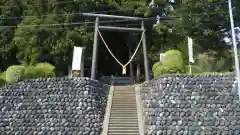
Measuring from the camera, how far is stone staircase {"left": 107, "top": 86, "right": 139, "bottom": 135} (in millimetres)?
18156

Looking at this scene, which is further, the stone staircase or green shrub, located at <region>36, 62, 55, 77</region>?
green shrub, located at <region>36, 62, 55, 77</region>

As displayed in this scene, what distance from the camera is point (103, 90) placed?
22.1 meters

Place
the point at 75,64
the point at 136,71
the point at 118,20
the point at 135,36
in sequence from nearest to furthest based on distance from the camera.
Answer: the point at 75,64
the point at 118,20
the point at 135,36
the point at 136,71

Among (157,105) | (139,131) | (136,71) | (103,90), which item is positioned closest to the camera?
(139,131)

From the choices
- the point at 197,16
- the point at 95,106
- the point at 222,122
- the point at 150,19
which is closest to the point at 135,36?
the point at 150,19

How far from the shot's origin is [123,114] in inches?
781

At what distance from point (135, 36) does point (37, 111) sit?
1301cm

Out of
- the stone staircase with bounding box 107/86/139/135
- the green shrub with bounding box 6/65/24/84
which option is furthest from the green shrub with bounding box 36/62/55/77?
the stone staircase with bounding box 107/86/139/135

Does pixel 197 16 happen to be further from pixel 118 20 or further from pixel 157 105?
pixel 157 105

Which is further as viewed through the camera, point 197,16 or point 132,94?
point 197,16

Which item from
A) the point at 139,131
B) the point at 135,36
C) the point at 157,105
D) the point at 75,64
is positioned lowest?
the point at 139,131

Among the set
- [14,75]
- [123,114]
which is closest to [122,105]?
[123,114]

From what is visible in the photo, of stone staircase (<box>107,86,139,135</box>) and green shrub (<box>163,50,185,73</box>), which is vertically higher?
green shrub (<box>163,50,185,73</box>)

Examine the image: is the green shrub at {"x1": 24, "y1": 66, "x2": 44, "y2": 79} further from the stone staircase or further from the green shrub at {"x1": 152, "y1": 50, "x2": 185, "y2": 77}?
the green shrub at {"x1": 152, "y1": 50, "x2": 185, "y2": 77}
